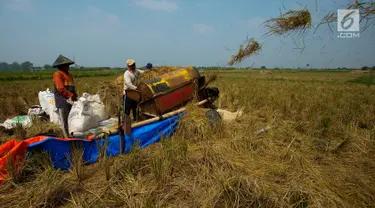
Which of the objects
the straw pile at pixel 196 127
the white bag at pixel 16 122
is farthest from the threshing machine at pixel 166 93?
the white bag at pixel 16 122

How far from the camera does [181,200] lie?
2381mm

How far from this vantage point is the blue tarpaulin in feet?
9.87

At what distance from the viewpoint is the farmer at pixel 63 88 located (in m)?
3.95

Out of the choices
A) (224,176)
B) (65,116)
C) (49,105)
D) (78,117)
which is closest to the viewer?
(224,176)

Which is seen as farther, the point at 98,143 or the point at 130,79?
the point at 130,79

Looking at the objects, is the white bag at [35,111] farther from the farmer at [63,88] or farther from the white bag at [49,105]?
the farmer at [63,88]

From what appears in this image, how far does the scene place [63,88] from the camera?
396 cm

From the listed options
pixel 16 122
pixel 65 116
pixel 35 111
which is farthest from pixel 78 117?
pixel 35 111

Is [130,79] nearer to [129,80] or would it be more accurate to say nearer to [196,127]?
[129,80]

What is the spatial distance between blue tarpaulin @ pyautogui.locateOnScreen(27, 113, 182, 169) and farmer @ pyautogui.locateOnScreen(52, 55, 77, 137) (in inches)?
48.5

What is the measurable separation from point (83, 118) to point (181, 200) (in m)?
2.80

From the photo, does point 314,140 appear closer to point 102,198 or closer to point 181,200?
point 181,200

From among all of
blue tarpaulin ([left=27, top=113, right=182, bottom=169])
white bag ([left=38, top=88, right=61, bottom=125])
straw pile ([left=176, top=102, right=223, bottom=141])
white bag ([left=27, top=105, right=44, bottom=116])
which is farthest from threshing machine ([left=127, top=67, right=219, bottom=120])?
white bag ([left=27, top=105, right=44, bottom=116])

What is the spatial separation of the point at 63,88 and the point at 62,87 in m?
0.03
